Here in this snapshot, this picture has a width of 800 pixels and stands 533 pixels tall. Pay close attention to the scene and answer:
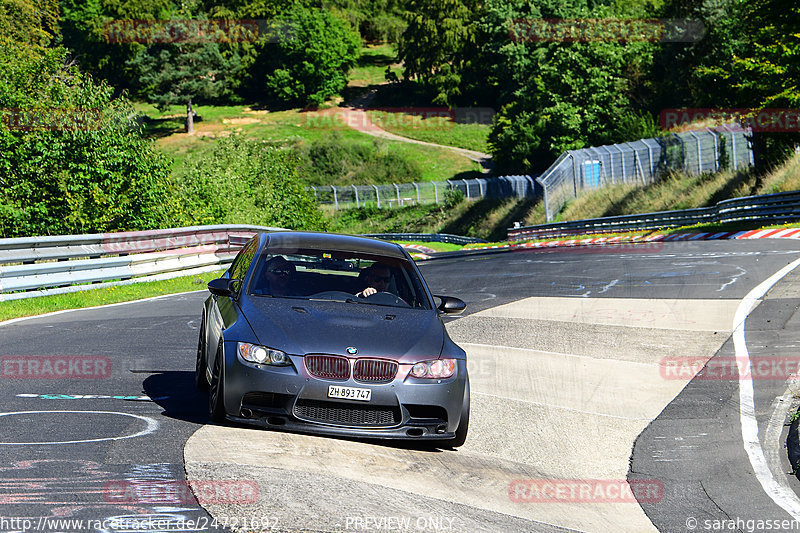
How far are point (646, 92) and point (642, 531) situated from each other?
70.7 m

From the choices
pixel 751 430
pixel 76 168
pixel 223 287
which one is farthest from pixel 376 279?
pixel 76 168

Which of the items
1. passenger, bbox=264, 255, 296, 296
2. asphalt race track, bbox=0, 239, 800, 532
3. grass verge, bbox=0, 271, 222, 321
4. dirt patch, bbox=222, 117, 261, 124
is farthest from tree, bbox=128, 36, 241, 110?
passenger, bbox=264, 255, 296, 296

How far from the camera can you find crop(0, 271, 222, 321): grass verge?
15464mm

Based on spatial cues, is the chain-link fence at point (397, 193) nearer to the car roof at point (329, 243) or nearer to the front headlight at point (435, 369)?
the car roof at point (329, 243)

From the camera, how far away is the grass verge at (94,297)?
15.5 meters

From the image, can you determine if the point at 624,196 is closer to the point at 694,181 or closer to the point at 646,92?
the point at 694,181

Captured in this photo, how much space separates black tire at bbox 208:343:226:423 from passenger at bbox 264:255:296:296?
3.13 ft

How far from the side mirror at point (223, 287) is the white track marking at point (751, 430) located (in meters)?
4.24

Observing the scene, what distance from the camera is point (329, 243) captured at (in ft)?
28.2

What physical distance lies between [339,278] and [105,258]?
473 inches

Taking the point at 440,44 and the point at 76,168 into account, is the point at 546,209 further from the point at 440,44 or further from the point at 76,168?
the point at 440,44

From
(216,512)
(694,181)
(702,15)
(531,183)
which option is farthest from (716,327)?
(702,15)

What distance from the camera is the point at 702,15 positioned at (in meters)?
64.0

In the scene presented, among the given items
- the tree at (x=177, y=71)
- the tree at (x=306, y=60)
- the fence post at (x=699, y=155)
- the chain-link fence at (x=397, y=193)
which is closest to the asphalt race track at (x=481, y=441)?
the fence post at (x=699, y=155)
